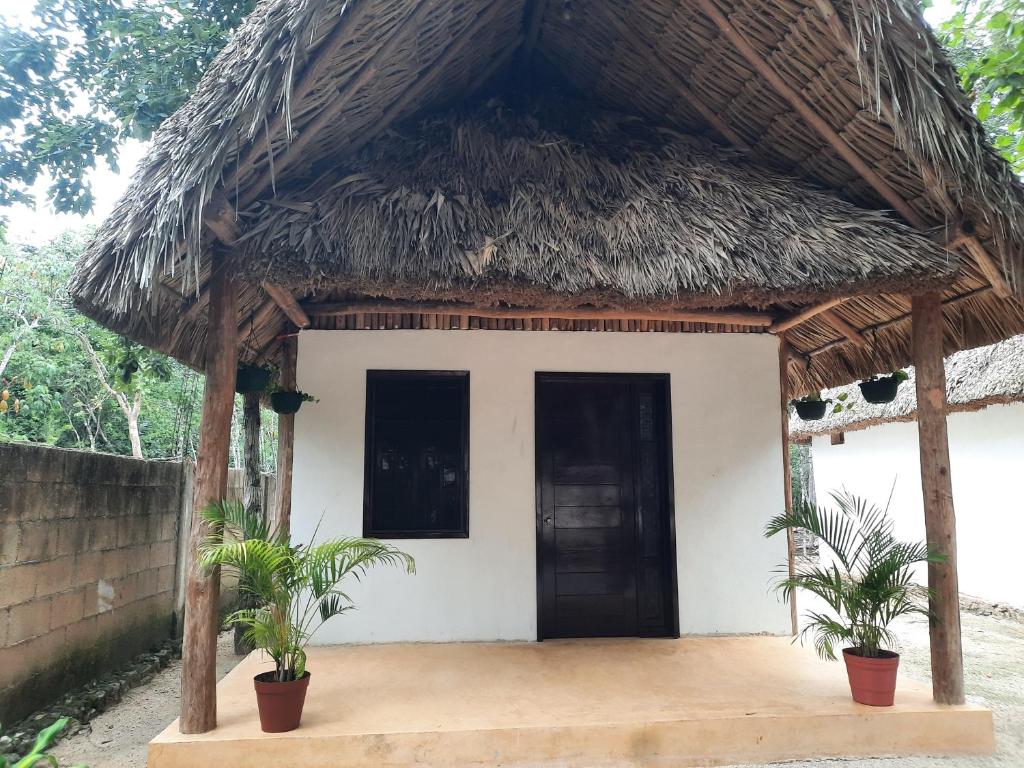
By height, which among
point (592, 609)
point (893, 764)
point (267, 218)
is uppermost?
point (267, 218)

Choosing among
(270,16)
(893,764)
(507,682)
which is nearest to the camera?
(270,16)

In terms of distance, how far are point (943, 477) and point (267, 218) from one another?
3.57 meters

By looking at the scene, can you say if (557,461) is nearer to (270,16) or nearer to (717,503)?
(717,503)

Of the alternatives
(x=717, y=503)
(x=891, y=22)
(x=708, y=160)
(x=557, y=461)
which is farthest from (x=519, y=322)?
(x=891, y=22)

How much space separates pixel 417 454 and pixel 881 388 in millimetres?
3280

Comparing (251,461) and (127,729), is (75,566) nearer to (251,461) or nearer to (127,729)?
(127,729)

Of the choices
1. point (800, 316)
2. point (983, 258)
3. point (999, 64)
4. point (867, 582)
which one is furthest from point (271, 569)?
point (999, 64)

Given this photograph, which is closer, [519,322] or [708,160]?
[708,160]

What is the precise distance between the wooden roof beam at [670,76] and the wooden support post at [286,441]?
2.83m

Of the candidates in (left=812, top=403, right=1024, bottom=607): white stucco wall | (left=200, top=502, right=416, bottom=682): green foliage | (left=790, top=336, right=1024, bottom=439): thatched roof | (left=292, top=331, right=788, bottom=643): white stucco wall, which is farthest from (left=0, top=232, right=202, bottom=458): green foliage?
(left=812, top=403, right=1024, bottom=607): white stucco wall

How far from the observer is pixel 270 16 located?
8.52 ft

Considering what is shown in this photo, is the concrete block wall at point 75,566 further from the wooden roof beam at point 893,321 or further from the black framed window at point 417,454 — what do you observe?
the wooden roof beam at point 893,321

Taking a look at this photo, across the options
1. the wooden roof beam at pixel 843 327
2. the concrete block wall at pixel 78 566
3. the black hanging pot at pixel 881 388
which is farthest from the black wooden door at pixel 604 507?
the concrete block wall at pixel 78 566

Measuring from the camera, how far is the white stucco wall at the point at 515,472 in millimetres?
4125
